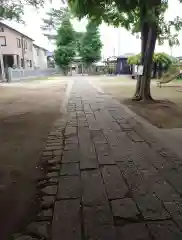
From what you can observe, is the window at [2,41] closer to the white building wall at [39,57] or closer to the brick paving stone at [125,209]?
the white building wall at [39,57]

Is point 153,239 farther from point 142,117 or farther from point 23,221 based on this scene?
point 142,117

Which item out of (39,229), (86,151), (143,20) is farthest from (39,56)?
(39,229)

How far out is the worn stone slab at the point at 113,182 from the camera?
3.09 meters

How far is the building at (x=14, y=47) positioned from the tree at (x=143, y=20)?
22634mm

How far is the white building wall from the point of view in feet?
169

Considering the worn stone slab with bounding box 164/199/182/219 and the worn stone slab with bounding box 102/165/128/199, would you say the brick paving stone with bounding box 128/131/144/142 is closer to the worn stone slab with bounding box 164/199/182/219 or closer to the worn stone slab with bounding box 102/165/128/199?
the worn stone slab with bounding box 102/165/128/199

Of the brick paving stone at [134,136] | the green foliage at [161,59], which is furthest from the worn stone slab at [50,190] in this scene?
the green foliage at [161,59]

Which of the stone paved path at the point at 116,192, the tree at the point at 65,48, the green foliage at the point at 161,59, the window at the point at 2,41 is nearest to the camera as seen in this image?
the stone paved path at the point at 116,192

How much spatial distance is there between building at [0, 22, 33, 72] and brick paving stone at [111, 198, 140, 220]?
102ft

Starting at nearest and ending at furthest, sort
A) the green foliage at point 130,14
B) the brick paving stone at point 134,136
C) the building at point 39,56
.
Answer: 1. the brick paving stone at point 134,136
2. the green foliage at point 130,14
3. the building at point 39,56

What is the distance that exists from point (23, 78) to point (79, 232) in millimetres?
28703

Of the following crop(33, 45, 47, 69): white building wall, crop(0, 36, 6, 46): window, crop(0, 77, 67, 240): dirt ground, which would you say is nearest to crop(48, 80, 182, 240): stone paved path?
crop(0, 77, 67, 240): dirt ground

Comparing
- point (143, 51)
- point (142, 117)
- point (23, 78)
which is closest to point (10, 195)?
point (142, 117)

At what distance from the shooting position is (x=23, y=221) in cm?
269
